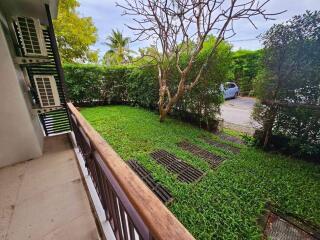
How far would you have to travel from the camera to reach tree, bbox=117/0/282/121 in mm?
3414

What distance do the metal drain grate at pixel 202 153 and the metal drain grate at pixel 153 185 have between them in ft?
3.54

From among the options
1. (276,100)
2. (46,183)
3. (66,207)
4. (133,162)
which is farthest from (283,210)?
(46,183)

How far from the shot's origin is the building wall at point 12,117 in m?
2.04

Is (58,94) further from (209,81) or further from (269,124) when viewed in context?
(269,124)

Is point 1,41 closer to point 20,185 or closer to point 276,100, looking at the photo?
point 20,185

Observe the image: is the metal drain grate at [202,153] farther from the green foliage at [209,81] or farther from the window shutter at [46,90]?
the window shutter at [46,90]

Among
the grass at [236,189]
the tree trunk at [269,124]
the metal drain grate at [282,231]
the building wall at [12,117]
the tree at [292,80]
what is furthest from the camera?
the tree trunk at [269,124]

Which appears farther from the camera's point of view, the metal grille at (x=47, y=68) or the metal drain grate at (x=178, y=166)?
the metal grille at (x=47, y=68)

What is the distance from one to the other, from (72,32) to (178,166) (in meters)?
10.0

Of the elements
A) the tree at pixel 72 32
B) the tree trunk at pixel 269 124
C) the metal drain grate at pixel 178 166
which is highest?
the tree at pixel 72 32

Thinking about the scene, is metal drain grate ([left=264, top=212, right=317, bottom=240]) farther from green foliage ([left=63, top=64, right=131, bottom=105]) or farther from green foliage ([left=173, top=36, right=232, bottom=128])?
green foliage ([left=63, top=64, right=131, bottom=105])

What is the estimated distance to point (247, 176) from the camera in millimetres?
2506

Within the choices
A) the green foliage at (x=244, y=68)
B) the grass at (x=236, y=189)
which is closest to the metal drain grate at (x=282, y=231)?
the grass at (x=236, y=189)

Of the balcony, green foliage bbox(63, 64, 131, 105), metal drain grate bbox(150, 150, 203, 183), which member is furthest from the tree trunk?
green foliage bbox(63, 64, 131, 105)
